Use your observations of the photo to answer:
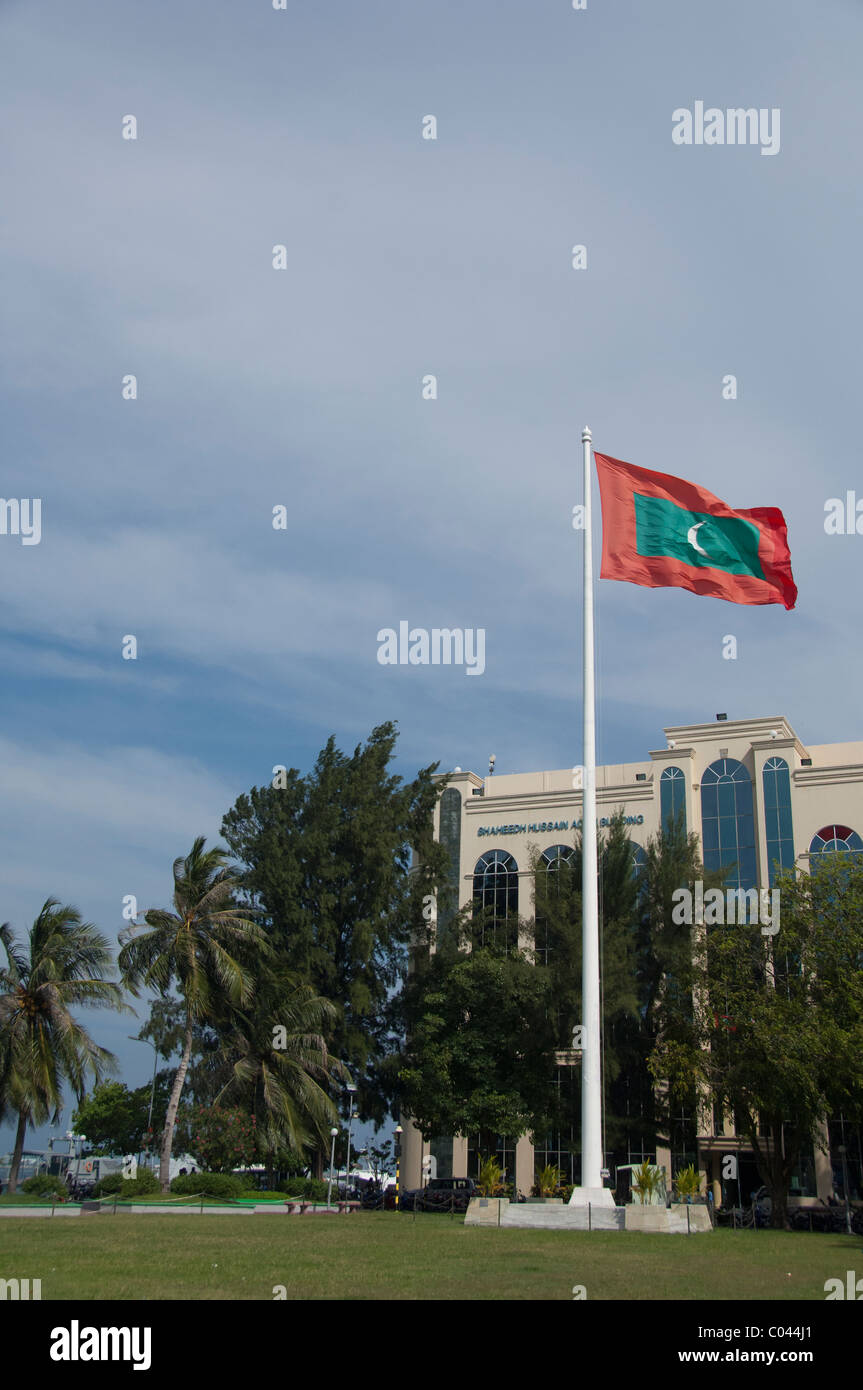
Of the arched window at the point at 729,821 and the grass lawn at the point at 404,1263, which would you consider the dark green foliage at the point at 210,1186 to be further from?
the arched window at the point at 729,821

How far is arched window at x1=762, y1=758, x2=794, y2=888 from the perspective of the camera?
51.3 meters

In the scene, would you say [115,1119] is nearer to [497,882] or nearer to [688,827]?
[497,882]

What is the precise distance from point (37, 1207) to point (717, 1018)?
20.7m

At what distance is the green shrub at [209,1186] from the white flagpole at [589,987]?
14017 mm

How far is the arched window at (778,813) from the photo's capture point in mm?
51312

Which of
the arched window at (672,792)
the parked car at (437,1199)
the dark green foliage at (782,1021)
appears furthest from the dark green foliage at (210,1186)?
the arched window at (672,792)

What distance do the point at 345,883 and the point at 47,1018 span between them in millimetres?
16482

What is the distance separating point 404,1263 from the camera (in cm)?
1444

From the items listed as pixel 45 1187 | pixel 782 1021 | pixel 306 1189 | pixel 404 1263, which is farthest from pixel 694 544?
pixel 45 1187

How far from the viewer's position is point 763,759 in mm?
53031

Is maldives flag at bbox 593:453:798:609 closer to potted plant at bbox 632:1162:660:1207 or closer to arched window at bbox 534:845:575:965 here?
potted plant at bbox 632:1162:660:1207

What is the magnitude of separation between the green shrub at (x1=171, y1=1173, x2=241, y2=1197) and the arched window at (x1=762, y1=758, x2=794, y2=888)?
87.1ft

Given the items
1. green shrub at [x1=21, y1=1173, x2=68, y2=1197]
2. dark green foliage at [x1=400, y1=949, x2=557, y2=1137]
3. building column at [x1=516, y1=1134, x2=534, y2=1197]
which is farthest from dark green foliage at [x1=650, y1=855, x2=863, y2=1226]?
green shrub at [x1=21, y1=1173, x2=68, y2=1197]

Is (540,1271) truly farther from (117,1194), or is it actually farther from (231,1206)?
(117,1194)
